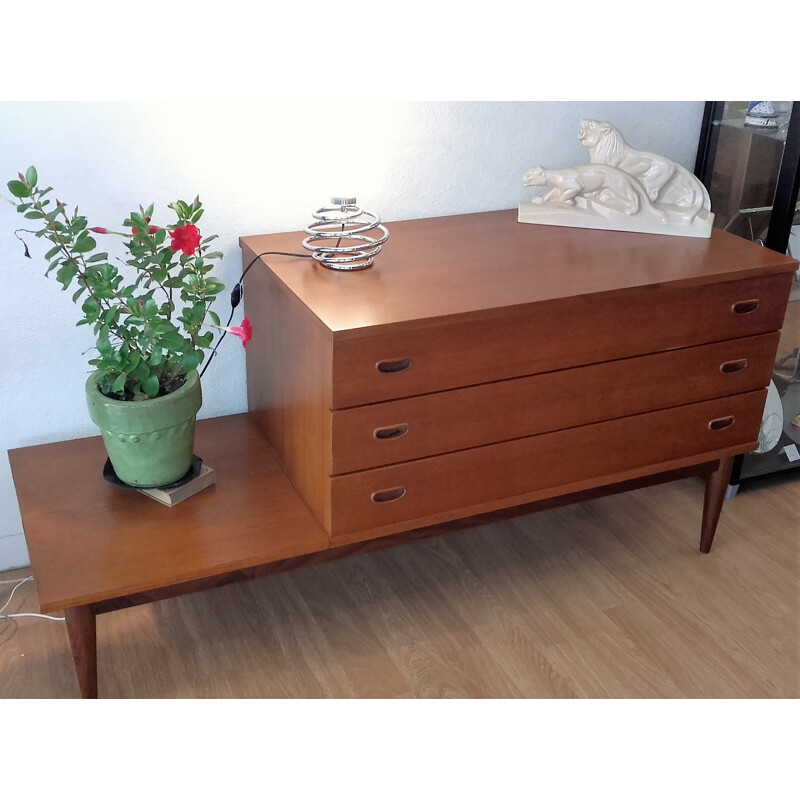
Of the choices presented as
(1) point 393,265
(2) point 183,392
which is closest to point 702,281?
(1) point 393,265

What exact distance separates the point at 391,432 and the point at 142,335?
0.49 m

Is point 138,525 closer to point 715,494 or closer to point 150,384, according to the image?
point 150,384

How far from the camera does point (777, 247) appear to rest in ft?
7.29

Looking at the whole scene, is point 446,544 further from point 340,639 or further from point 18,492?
point 18,492

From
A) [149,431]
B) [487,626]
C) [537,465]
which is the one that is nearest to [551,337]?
[537,465]

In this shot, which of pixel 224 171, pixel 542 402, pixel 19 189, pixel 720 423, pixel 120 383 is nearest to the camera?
pixel 19 189

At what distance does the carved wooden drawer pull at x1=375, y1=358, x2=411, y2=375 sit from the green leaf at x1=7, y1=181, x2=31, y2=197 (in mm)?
669

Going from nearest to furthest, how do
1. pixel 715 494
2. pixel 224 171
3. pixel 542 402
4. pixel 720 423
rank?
1. pixel 542 402
2. pixel 224 171
3. pixel 720 423
4. pixel 715 494

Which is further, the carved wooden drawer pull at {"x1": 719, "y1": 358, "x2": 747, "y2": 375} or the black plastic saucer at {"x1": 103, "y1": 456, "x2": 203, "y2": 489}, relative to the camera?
the carved wooden drawer pull at {"x1": 719, "y1": 358, "x2": 747, "y2": 375}

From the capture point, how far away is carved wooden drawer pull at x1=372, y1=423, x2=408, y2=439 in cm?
171

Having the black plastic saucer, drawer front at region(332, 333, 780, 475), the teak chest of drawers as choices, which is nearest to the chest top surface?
the teak chest of drawers

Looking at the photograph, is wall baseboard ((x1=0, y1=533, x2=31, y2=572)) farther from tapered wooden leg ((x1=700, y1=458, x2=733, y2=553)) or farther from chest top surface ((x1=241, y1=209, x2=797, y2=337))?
tapered wooden leg ((x1=700, y1=458, x2=733, y2=553))

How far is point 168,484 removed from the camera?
184 cm
